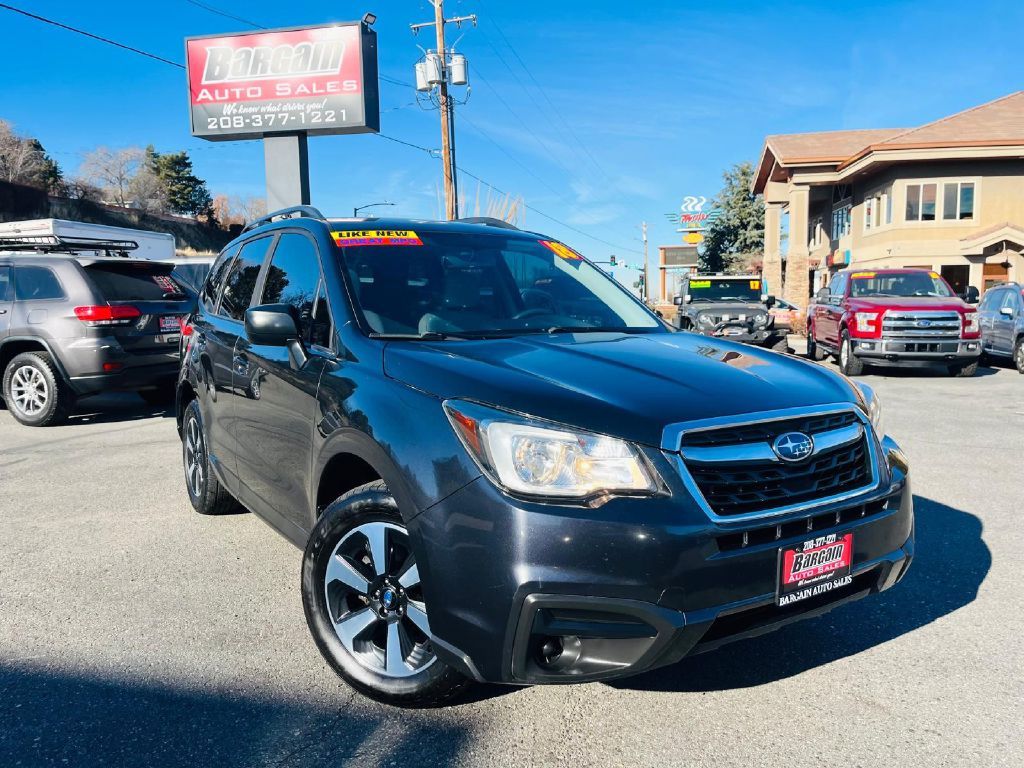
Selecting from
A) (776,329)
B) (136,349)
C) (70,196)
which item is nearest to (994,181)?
(776,329)

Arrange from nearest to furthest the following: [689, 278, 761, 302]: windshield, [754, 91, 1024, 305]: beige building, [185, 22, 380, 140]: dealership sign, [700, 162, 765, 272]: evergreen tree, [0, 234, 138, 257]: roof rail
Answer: [0, 234, 138, 257]: roof rail
[689, 278, 761, 302]: windshield
[185, 22, 380, 140]: dealership sign
[754, 91, 1024, 305]: beige building
[700, 162, 765, 272]: evergreen tree

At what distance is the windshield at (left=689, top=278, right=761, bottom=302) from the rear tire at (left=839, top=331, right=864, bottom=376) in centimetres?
334

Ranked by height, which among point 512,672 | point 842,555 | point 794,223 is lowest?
point 512,672

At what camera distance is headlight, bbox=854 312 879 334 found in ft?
40.7

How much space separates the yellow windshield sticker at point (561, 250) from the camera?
435 cm

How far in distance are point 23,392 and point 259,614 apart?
6791 mm

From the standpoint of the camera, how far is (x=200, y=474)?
16.7 ft

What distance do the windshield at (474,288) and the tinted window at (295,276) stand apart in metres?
0.20

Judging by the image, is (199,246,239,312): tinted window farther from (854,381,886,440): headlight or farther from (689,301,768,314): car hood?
(689,301,768,314): car hood

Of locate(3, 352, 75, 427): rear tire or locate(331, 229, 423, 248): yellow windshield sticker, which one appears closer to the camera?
locate(331, 229, 423, 248): yellow windshield sticker

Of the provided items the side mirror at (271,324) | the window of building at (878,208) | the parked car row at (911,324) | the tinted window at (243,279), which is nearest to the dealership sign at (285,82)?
the parked car row at (911,324)

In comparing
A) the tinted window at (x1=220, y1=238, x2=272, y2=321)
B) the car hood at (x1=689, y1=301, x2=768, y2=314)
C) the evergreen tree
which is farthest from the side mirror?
the evergreen tree

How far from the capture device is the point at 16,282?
351 inches

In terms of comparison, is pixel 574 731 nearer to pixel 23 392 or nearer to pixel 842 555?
pixel 842 555
